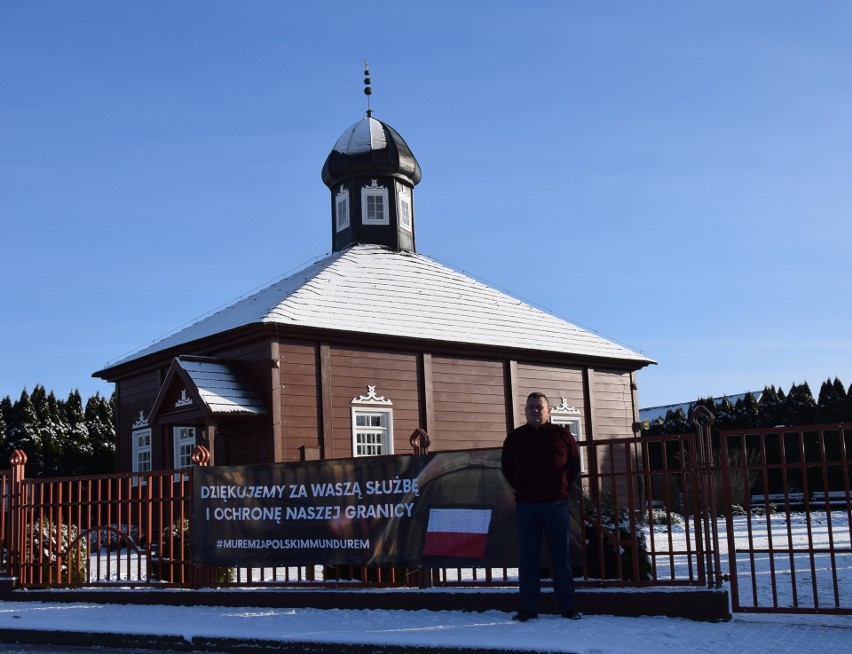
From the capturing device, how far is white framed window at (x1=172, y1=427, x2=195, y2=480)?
69.1 ft

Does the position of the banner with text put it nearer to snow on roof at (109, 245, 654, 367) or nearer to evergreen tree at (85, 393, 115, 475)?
snow on roof at (109, 245, 654, 367)

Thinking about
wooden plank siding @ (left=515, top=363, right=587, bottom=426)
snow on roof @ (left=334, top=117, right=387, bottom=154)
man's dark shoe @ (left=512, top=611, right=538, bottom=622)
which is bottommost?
man's dark shoe @ (left=512, top=611, right=538, bottom=622)

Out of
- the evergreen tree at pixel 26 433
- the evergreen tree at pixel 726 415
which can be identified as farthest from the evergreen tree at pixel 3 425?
the evergreen tree at pixel 726 415

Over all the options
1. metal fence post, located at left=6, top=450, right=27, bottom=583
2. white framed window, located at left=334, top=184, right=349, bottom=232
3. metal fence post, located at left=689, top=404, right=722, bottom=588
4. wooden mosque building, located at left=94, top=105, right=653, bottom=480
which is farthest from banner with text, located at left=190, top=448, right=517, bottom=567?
white framed window, located at left=334, top=184, right=349, bottom=232

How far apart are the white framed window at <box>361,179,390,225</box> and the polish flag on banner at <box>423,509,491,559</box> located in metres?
17.7

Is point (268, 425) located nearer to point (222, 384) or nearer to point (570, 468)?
point (222, 384)

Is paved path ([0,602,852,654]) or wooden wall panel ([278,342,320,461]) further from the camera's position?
wooden wall panel ([278,342,320,461])

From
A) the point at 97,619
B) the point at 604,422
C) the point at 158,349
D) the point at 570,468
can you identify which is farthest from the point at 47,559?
the point at 604,422

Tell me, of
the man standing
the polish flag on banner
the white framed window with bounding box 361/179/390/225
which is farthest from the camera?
the white framed window with bounding box 361/179/390/225

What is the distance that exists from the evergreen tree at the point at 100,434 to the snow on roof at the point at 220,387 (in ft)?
53.9

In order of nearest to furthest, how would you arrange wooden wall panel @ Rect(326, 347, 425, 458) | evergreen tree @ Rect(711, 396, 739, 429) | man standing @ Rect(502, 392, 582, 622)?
1. man standing @ Rect(502, 392, 582, 622)
2. wooden wall panel @ Rect(326, 347, 425, 458)
3. evergreen tree @ Rect(711, 396, 739, 429)

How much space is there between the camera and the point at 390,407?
2048 cm

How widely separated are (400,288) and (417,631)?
1552 cm

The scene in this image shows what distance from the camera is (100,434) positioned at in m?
34.6
